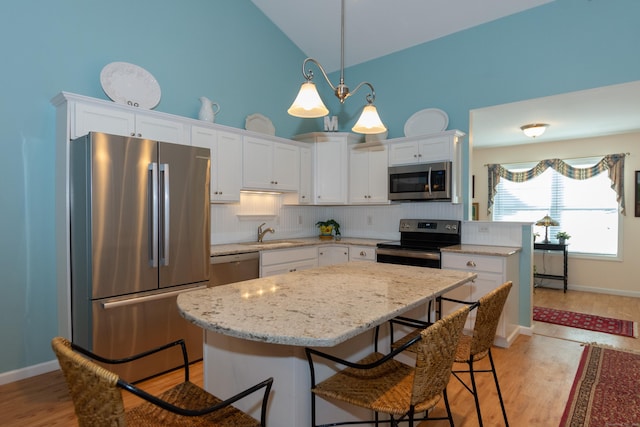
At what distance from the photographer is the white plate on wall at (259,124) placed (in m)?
4.20

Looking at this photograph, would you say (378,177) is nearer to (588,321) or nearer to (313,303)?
(588,321)

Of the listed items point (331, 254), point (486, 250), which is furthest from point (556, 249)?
point (331, 254)

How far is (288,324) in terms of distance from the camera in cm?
125

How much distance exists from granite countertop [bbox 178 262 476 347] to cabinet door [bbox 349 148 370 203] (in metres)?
2.30

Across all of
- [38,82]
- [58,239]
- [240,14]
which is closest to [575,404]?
[58,239]

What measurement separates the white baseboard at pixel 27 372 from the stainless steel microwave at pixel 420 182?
3516mm

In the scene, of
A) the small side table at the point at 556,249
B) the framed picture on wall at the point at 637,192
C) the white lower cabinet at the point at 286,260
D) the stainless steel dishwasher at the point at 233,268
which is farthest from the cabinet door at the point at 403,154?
the framed picture on wall at the point at 637,192

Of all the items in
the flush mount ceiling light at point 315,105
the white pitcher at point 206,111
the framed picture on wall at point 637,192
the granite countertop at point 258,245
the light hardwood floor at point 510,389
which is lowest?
the light hardwood floor at point 510,389

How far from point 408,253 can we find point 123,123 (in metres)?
2.84

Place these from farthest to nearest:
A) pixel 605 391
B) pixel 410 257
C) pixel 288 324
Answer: pixel 410 257, pixel 605 391, pixel 288 324

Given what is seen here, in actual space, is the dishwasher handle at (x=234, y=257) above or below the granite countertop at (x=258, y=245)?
below

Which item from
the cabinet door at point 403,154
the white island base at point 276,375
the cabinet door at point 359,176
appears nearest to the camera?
the white island base at point 276,375

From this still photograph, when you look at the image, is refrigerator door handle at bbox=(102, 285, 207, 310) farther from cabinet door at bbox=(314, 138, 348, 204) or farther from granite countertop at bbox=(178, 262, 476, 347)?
cabinet door at bbox=(314, 138, 348, 204)

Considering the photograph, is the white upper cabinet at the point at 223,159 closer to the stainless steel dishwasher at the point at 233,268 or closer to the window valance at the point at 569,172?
the stainless steel dishwasher at the point at 233,268
